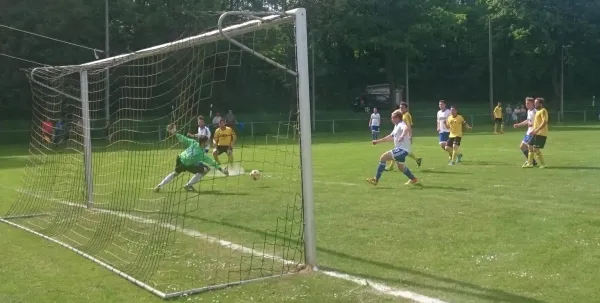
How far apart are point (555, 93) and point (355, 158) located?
49282mm

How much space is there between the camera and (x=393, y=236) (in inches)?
354

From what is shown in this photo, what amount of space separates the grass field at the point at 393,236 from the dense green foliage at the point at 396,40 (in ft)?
88.7

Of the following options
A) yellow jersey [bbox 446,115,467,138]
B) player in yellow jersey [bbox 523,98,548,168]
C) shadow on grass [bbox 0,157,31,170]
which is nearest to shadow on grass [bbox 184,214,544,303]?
player in yellow jersey [bbox 523,98,548,168]

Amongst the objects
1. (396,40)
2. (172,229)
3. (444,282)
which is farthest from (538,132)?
(396,40)

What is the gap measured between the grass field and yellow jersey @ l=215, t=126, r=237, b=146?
6.86 ft

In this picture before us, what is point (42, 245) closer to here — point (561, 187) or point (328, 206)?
point (328, 206)

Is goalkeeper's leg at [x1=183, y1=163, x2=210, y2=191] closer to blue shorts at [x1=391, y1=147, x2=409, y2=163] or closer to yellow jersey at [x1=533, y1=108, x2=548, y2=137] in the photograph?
blue shorts at [x1=391, y1=147, x2=409, y2=163]

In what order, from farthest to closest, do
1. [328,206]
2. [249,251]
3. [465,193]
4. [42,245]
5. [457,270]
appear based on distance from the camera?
[465,193], [328,206], [42,245], [249,251], [457,270]

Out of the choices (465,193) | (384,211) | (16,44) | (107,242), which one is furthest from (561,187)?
(16,44)

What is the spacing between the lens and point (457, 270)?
7215 mm

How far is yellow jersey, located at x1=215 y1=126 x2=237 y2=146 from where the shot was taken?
1893 cm

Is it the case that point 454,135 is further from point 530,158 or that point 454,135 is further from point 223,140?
point 223,140

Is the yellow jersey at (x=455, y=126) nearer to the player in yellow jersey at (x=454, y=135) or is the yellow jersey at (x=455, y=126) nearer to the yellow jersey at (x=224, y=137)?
the player in yellow jersey at (x=454, y=135)

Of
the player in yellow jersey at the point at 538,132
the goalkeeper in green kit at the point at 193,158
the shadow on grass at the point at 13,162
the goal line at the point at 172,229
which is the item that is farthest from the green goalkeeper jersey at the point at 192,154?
the shadow on grass at the point at 13,162
